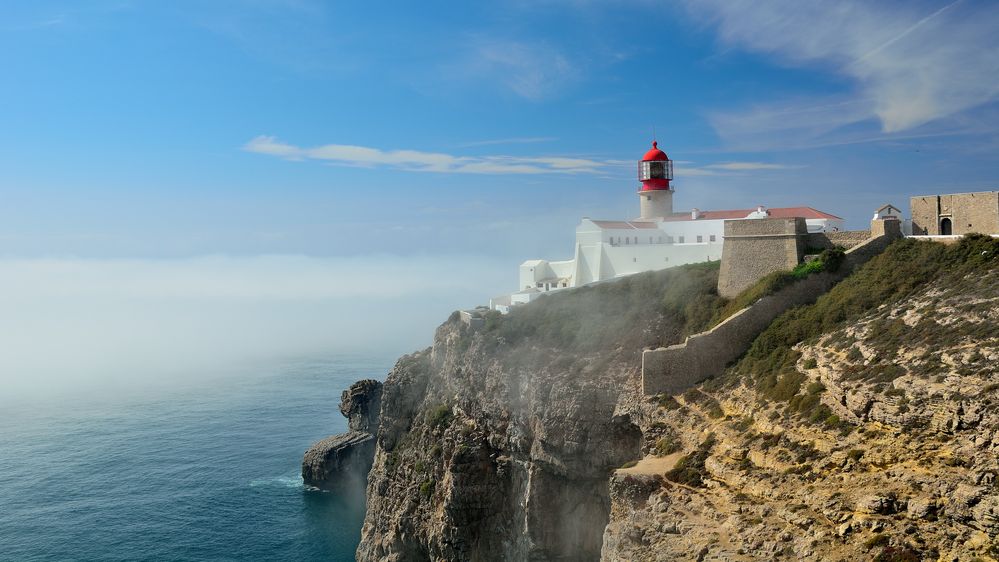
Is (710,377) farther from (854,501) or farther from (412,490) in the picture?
(412,490)


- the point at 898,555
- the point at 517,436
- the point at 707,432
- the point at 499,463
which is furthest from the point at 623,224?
the point at 898,555

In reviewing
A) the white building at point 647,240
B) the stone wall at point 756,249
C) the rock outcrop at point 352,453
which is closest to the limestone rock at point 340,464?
the rock outcrop at point 352,453

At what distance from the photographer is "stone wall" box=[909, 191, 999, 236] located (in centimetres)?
3591

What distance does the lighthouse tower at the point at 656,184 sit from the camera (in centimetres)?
6162

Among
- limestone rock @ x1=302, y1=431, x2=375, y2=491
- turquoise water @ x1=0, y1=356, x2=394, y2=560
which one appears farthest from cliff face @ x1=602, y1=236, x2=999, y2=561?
A: limestone rock @ x1=302, y1=431, x2=375, y2=491

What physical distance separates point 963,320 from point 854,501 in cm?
1001

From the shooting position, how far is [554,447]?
3909 centimetres

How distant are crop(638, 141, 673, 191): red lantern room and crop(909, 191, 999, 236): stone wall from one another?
2416 centimetres

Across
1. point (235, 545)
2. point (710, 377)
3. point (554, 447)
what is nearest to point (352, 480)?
point (235, 545)

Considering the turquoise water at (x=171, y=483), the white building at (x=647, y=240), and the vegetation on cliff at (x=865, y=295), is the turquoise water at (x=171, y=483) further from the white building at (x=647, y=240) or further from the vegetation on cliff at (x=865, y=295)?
the vegetation on cliff at (x=865, y=295)

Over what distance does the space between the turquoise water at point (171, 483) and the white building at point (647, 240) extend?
95.8 ft

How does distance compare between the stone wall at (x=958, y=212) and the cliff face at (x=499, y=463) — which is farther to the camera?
the cliff face at (x=499, y=463)

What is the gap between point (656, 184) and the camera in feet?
203

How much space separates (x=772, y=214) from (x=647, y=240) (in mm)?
10880
